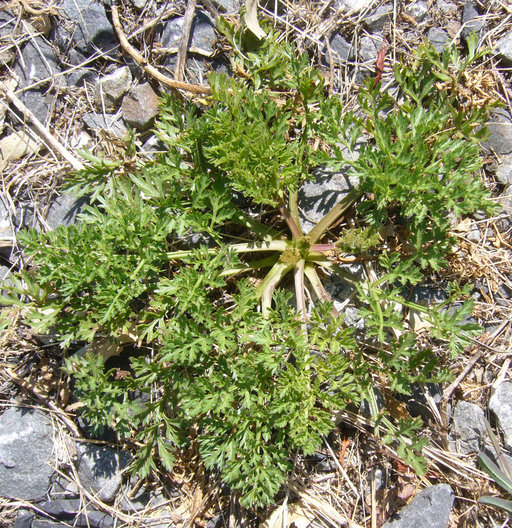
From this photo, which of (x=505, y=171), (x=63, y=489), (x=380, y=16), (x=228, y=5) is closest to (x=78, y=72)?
(x=228, y=5)

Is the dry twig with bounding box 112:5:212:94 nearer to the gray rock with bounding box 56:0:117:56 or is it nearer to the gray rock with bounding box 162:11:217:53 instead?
the gray rock with bounding box 56:0:117:56

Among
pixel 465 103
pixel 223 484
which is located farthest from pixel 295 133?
pixel 223 484

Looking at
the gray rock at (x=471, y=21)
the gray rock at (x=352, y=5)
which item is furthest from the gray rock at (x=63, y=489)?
the gray rock at (x=471, y=21)

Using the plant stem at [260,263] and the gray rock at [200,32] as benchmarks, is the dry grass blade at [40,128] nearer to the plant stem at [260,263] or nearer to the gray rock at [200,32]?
the gray rock at [200,32]

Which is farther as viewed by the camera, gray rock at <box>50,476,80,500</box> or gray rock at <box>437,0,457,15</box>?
gray rock at <box>437,0,457,15</box>

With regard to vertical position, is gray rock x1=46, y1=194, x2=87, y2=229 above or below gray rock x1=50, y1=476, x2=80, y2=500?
above

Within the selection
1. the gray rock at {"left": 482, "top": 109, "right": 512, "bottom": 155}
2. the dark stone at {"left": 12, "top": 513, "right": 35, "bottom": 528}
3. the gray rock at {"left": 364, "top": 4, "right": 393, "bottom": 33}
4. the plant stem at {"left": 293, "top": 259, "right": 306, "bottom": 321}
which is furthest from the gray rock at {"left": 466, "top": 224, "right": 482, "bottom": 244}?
the dark stone at {"left": 12, "top": 513, "right": 35, "bottom": 528}
